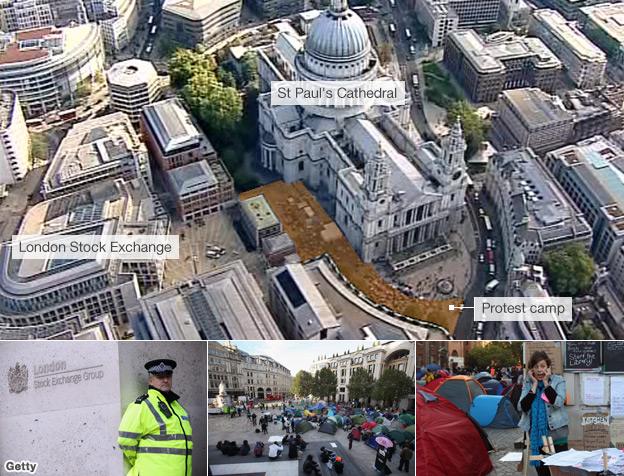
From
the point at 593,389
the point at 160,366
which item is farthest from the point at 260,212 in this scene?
the point at 593,389

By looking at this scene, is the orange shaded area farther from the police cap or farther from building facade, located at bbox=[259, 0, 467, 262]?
the police cap

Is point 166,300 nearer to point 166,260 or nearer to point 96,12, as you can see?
point 166,260

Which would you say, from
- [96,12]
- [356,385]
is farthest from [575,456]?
[96,12]

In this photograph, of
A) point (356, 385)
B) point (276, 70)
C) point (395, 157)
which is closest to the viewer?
point (356, 385)

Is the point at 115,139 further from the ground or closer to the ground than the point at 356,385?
closer to the ground

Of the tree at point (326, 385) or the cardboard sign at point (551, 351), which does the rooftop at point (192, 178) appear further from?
the cardboard sign at point (551, 351)

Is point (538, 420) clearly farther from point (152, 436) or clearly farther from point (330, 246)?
point (330, 246)

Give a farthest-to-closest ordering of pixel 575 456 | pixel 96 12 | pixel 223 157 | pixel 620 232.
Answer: pixel 96 12 → pixel 223 157 → pixel 620 232 → pixel 575 456
